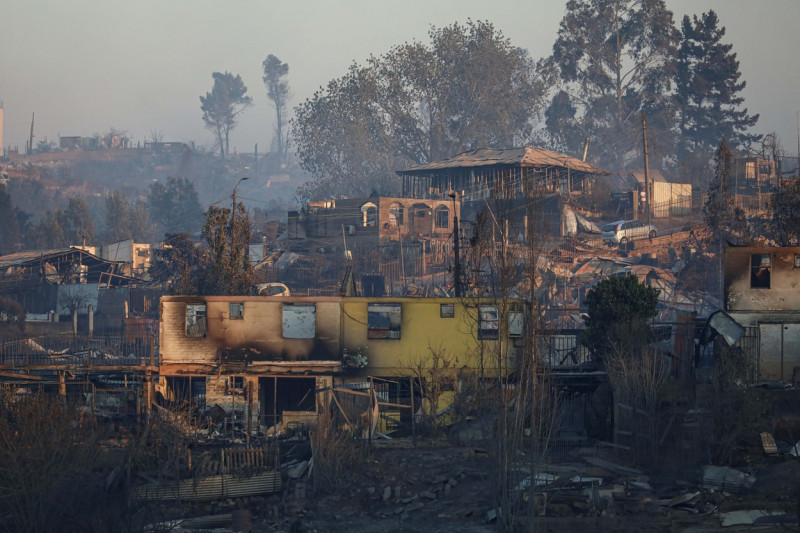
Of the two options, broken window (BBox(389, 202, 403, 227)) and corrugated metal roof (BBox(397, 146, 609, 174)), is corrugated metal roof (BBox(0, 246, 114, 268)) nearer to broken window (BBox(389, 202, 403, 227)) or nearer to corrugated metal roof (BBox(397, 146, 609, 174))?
broken window (BBox(389, 202, 403, 227))

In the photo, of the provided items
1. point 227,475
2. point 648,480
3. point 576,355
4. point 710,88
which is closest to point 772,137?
point 710,88

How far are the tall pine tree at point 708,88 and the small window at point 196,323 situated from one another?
58.7 metres

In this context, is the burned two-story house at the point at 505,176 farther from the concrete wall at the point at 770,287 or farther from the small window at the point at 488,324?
the concrete wall at the point at 770,287

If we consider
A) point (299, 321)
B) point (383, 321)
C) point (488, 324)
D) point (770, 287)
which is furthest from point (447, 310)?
point (770, 287)

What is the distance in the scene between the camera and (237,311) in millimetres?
26594

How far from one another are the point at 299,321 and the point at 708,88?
5926 centimetres

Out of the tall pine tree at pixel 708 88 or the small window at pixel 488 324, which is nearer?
the small window at pixel 488 324

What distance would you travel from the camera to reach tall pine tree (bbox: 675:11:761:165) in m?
75.6

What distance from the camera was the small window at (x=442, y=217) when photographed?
51156 millimetres

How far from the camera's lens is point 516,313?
84.2ft

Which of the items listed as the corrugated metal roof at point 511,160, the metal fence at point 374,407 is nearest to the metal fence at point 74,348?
the metal fence at point 374,407

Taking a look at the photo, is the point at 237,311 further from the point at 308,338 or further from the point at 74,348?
the point at 74,348

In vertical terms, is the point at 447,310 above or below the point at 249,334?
above

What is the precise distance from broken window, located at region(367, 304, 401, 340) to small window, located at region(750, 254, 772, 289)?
9.91 meters
